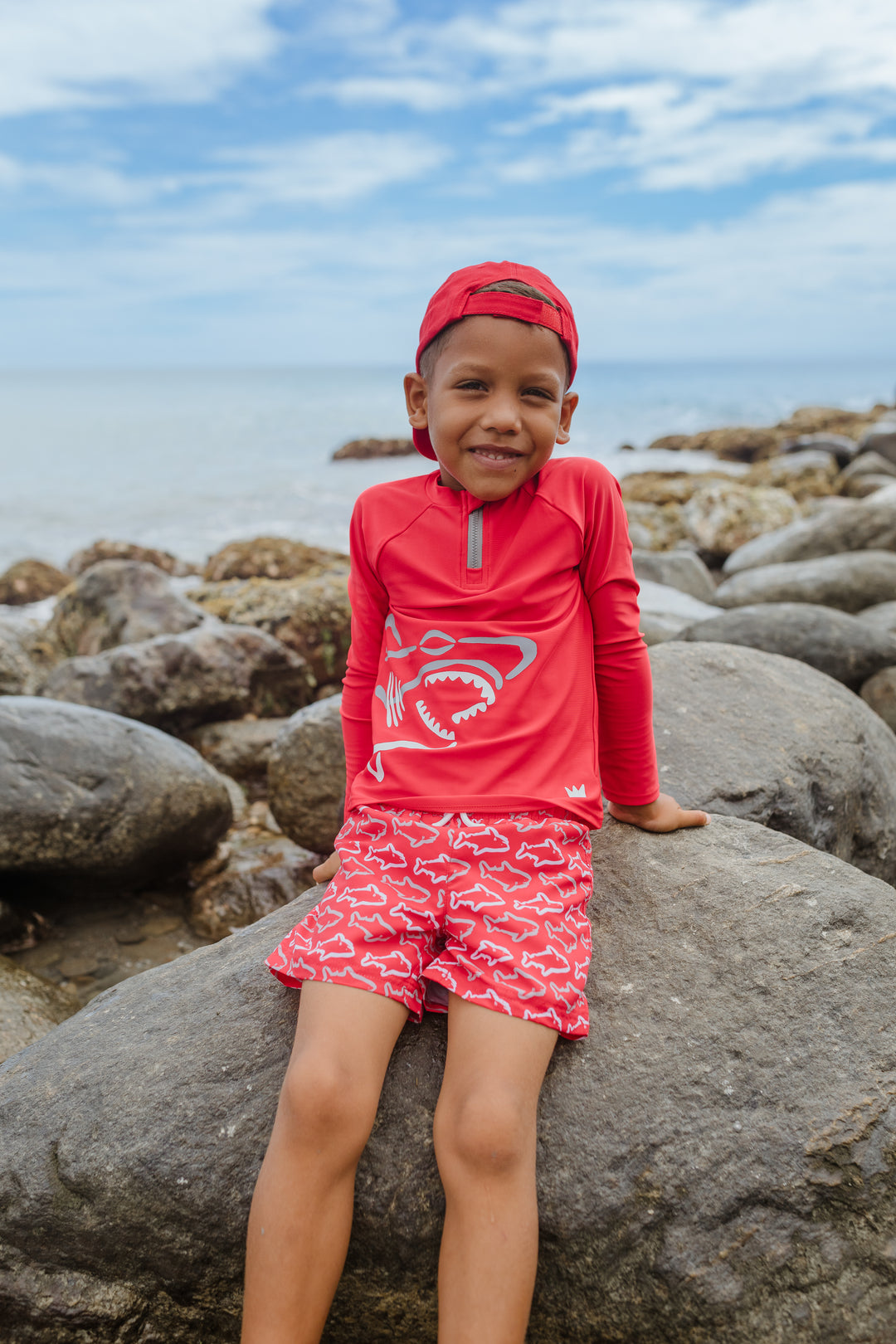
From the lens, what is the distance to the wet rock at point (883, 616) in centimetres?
671

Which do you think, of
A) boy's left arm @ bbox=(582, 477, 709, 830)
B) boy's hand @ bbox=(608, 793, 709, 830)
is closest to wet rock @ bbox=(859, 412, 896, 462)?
boy's hand @ bbox=(608, 793, 709, 830)

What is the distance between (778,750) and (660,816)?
790 mm

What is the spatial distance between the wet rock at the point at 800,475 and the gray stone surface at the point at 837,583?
9.12 m

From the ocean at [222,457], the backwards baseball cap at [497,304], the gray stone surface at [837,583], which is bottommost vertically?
the ocean at [222,457]

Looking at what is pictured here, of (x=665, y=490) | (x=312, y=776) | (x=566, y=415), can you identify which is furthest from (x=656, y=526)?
(x=566, y=415)

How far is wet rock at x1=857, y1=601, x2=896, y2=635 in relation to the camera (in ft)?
22.0

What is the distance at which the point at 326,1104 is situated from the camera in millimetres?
1911

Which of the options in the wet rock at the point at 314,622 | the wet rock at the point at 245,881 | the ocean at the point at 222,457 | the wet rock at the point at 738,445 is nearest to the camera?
the wet rock at the point at 245,881

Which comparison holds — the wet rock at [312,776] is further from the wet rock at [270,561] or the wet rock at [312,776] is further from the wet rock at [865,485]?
the wet rock at [865,485]

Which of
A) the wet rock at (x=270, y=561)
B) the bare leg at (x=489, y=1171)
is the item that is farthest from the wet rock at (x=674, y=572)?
the bare leg at (x=489, y=1171)

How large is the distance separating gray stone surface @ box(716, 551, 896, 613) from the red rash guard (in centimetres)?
497

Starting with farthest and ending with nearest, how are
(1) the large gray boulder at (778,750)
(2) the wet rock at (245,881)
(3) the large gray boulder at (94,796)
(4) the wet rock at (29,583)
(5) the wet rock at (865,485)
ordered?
(5) the wet rock at (865,485)
(4) the wet rock at (29,583)
(2) the wet rock at (245,881)
(3) the large gray boulder at (94,796)
(1) the large gray boulder at (778,750)

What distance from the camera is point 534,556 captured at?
256 cm

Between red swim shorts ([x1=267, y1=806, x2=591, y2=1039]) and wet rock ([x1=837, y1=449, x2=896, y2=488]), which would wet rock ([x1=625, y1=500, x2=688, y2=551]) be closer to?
wet rock ([x1=837, y1=449, x2=896, y2=488])
